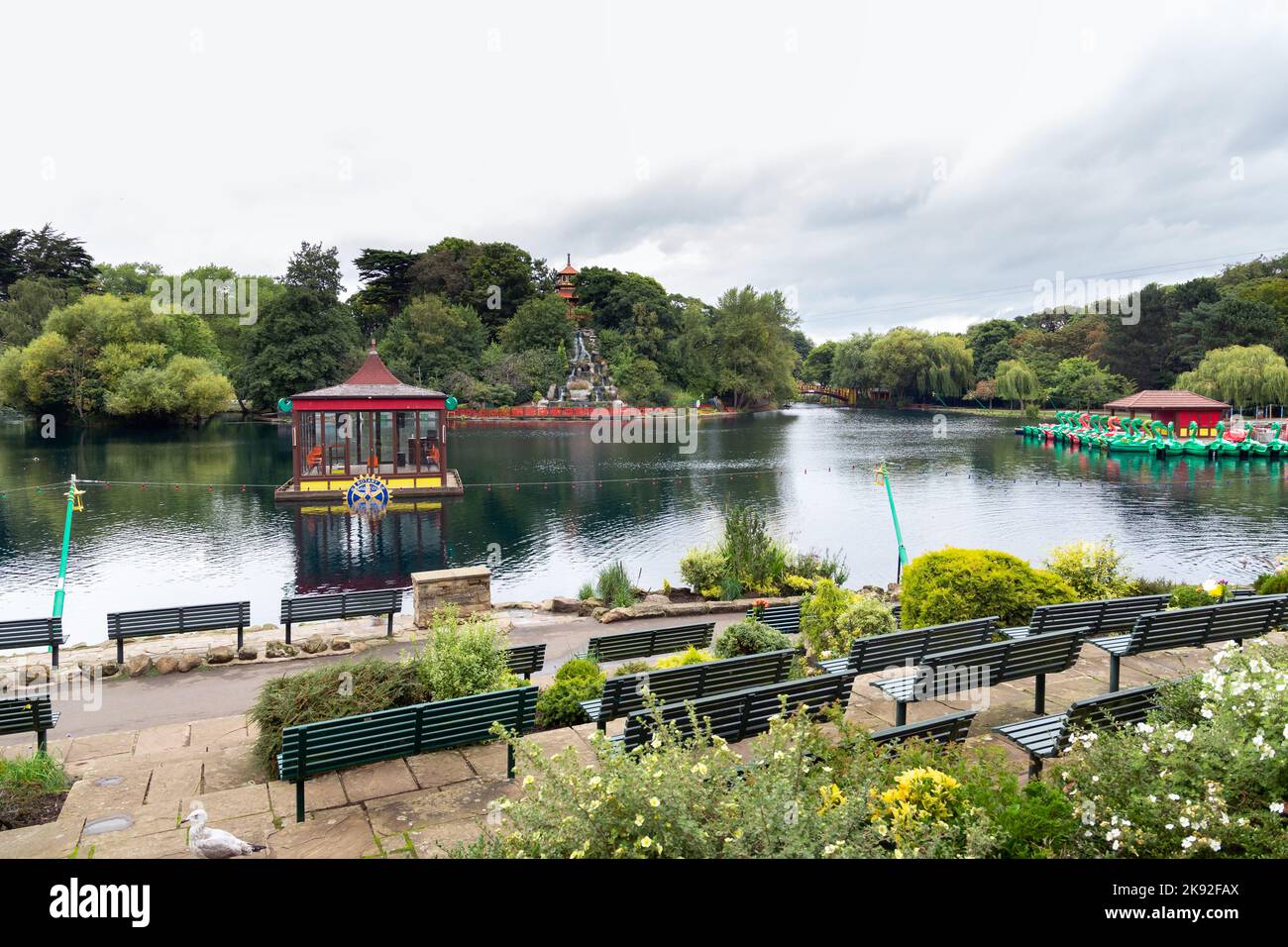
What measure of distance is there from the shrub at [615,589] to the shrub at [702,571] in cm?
120

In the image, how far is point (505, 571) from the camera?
2014 centimetres

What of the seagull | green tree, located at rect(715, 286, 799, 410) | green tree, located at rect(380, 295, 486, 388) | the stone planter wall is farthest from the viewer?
green tree, located at rect(715, 286, 799, 410)

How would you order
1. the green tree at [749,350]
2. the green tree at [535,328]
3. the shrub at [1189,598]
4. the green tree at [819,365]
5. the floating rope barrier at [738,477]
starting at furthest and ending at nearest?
the green tree at [819,365] < the green tree at [749,350] < the green tree at [535,328] < the floating rope barrier at [738,477] < the shrub at [1189,598]

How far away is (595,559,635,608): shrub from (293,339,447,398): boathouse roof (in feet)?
49.6

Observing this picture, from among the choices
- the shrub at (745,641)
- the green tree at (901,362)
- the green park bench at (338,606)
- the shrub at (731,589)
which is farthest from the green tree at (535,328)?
the shrub at (745,641)

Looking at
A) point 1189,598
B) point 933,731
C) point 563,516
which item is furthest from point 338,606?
point 563,516

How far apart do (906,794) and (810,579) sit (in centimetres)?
1314

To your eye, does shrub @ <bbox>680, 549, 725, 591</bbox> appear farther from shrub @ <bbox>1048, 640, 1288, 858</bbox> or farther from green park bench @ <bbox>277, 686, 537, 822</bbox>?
shrub @ <bbox>1048, 640, 1288, 858</bbox>

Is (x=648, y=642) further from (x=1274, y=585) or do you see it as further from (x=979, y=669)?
(x=1274, y=585)

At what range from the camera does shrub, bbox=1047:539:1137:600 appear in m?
13.2

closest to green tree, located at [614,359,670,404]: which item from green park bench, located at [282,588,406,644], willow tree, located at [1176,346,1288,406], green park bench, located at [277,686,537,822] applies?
willow tree, located at [1176,346,1288,406]

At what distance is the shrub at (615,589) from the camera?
51.8 ft

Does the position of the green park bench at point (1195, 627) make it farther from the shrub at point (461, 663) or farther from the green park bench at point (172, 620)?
the green park bench at point (172, 620)

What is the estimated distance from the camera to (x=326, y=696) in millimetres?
7270
